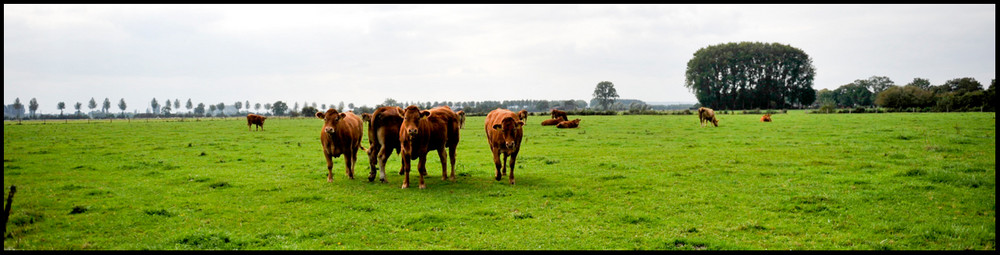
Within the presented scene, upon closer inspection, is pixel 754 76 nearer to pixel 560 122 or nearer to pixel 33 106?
pixel 560 122

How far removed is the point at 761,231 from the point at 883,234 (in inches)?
59.2

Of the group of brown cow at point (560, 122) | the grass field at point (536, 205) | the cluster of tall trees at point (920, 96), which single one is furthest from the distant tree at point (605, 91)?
the grass field at point (536, 205)

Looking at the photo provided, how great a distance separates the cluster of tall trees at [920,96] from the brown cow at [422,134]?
6800 centimetres

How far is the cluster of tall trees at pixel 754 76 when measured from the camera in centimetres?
10006

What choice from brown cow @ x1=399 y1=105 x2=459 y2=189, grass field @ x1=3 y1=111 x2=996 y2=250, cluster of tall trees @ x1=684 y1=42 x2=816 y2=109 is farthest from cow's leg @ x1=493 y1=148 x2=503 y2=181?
cluster of tall trees @ x1=684 y1=42 x2=816 y2=109

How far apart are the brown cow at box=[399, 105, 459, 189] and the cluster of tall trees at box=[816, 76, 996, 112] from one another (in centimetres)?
6800

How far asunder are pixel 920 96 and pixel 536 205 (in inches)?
3749

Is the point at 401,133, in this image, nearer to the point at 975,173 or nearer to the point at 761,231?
the point at 761,231

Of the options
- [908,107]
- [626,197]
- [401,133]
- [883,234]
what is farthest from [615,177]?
[908,107]

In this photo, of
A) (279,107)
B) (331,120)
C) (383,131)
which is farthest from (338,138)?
(279,107)

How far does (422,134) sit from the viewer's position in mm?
10914

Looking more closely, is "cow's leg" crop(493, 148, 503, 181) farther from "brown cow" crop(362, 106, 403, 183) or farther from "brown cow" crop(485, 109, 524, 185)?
"brown cow" crop(362, 106, 403, 183)
